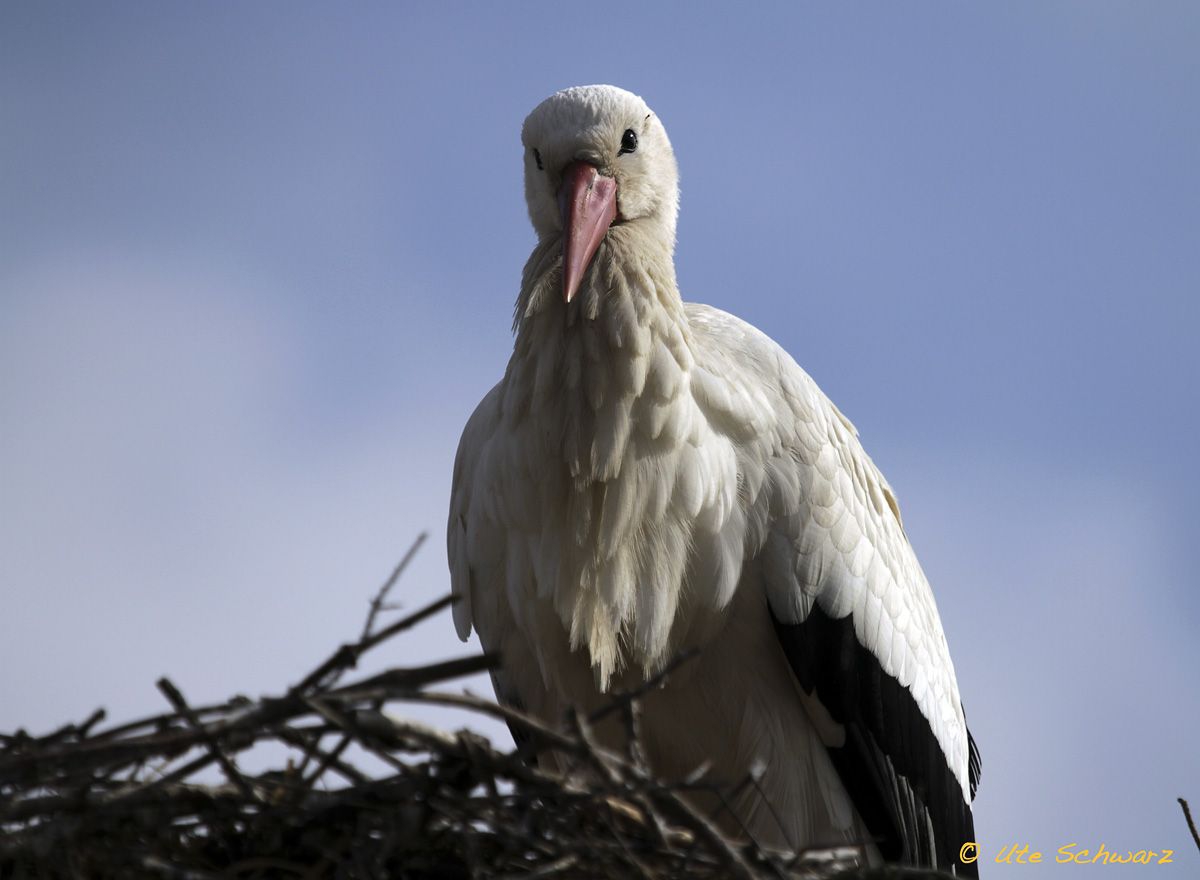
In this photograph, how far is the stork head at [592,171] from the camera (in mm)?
3363

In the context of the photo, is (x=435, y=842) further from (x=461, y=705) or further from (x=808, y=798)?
(x=808, y=798)

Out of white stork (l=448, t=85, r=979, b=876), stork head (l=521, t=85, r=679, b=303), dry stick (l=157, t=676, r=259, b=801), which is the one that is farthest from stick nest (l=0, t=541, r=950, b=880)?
stork head (l=521, t=85, r=679, b=303)

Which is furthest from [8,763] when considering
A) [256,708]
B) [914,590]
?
[914,590]

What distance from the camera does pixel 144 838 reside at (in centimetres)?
210

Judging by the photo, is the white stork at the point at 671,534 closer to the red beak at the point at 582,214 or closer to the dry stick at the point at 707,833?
the red beak at the point at 582,214

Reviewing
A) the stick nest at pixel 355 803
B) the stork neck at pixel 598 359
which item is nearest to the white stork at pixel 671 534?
the stork neck at pixel 598 359

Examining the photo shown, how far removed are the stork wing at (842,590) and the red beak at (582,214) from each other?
33 centimetres

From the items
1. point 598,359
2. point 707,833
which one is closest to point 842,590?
point 598,359

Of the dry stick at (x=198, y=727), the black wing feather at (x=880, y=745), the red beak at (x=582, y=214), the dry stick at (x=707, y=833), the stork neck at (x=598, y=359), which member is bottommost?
the dry stick at (x=707, y=833)

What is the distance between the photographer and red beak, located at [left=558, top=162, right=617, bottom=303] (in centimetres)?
324

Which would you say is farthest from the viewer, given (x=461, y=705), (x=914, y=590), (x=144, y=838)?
(x=914, y=590)

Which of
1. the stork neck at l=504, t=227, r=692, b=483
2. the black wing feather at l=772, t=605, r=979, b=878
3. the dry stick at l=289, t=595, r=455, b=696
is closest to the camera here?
the dry stick at l=289, t=595, r=455, b=696

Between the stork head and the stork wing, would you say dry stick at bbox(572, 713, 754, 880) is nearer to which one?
the stork wing

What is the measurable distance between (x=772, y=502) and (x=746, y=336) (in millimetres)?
493
